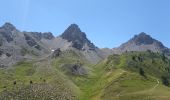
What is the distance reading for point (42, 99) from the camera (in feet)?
654

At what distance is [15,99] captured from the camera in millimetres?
194125

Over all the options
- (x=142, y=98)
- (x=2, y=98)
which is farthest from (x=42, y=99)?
(x=142, y=98)

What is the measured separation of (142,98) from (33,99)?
198ft

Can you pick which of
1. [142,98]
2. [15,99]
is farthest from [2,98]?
[142,98]

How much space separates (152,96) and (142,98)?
5.74 meters

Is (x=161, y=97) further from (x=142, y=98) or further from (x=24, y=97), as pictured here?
(x=24, y=97)

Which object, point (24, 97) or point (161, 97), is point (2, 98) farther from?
point (161, 97)

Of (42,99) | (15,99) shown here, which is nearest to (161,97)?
(42,99)

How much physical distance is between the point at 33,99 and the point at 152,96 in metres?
66.1

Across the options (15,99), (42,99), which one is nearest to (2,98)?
(15,99)

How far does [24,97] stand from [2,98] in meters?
12.4

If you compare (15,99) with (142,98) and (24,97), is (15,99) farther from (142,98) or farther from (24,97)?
(142,98)

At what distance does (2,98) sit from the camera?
199000mm

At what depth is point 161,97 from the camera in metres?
192
